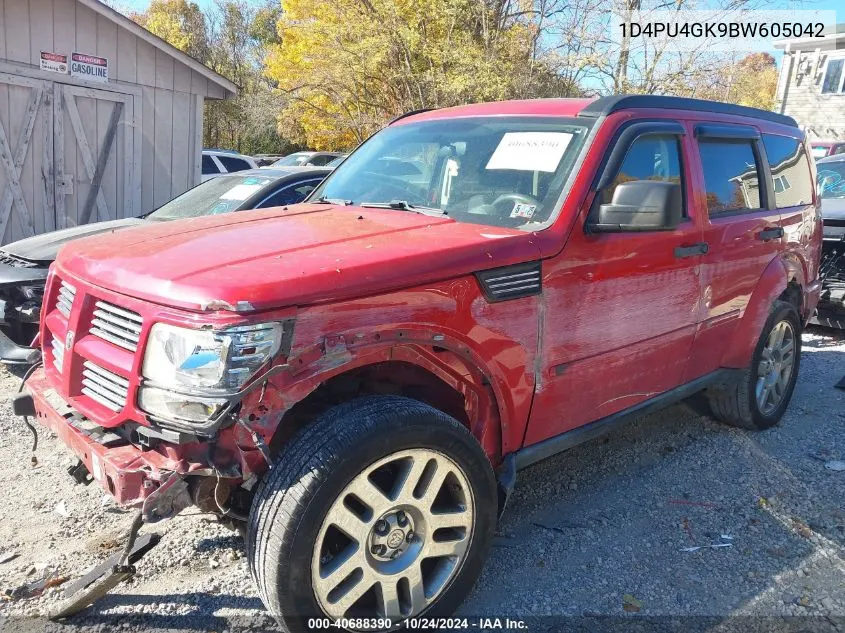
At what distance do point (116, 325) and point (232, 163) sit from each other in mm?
13325

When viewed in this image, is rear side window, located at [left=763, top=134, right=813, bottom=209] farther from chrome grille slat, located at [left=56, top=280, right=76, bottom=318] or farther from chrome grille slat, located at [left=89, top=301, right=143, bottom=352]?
chrome grille slat, located at [left=56, top=280, right=76, bottom=318]

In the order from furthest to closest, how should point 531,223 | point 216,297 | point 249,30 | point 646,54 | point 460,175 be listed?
point 249,30, point 646,54, point 460,175, point 531,223, point 216,297

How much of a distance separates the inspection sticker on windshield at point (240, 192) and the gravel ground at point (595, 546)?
285 centimetres

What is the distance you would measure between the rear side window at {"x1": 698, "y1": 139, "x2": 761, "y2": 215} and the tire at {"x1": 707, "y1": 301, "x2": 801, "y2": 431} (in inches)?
34.4

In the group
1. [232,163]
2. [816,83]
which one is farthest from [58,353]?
[816,83]

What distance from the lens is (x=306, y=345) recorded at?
7.50 feet

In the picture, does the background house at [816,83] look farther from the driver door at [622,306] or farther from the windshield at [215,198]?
the driver door at [622,306]

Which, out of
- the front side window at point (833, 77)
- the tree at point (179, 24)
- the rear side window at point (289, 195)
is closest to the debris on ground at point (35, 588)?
the rear side window at point (289, 195)

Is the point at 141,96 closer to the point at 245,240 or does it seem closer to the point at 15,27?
the point at 15,27

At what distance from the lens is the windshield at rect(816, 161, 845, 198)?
866 cm

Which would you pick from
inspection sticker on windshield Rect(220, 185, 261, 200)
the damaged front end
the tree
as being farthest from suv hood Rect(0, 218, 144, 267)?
the tree

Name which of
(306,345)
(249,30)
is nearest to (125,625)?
(306,345)

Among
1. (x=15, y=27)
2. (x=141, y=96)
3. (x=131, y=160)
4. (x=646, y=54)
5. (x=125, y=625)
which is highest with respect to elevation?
(x=646, y=54)

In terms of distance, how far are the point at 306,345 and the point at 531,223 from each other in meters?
1.26
